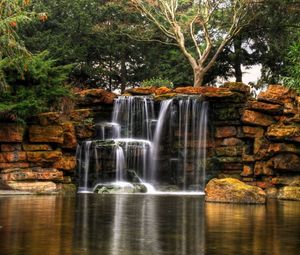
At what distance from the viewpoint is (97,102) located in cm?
3045

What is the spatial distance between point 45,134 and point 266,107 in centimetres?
1055

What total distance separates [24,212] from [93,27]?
2833 centimetres

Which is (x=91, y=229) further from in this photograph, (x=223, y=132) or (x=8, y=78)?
(x=223, y=132)

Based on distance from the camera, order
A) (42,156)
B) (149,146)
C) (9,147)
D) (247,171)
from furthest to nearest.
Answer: (149,146) → (247,171) → (42,156) → (9,147)

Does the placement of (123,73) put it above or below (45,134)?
above

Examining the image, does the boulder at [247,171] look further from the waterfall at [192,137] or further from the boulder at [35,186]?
the boulder at [35,186]

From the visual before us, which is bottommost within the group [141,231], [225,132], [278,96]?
[141,231]

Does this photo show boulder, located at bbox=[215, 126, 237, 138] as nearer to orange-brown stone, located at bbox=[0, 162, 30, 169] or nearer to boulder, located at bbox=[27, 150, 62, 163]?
boulder, located at bbox=[27, 150, 62, 163]

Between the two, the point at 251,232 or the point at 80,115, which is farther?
the point at 80,115

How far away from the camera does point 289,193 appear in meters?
23.5

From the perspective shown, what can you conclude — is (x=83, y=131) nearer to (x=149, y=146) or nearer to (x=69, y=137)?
(x=69, y=137)

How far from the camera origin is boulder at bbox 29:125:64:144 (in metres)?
24.7

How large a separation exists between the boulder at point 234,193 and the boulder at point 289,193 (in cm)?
431

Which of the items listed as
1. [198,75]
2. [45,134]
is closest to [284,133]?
[45,134]
